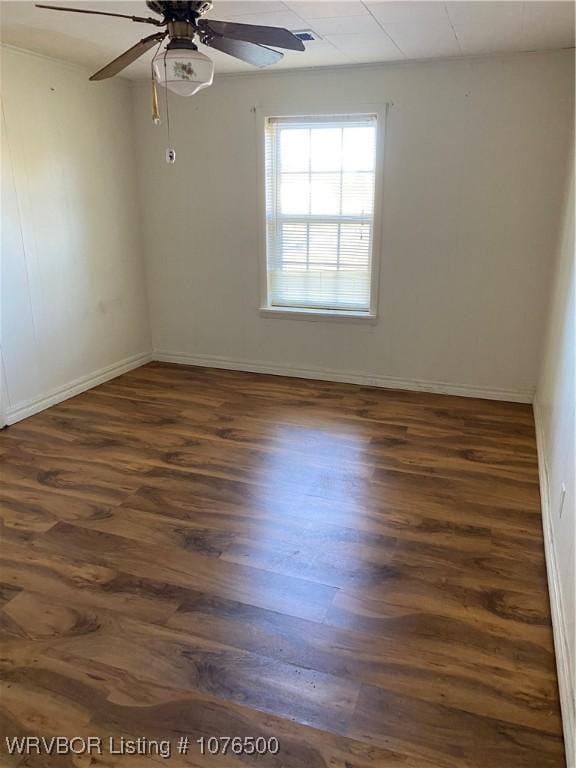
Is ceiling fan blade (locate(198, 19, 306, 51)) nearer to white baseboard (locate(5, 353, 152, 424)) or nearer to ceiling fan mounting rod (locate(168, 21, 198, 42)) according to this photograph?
ceiling fan mounting rod (locate(168, 21, 198, 42))

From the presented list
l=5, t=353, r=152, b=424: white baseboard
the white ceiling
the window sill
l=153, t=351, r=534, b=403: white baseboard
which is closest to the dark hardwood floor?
l=5, t=353, r=152, b=424: white baseboard

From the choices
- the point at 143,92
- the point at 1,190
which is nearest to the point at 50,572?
the point at 1,190

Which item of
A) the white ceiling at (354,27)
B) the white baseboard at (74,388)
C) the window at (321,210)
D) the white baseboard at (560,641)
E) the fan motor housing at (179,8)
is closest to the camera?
the white baseboard at (560,641)

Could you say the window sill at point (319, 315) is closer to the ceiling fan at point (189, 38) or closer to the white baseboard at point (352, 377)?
the white baseboard at point (352, 377)

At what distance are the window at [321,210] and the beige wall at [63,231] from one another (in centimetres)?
130

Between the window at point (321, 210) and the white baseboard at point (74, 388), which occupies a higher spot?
the window at point (321, 210)

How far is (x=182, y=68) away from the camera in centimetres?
203

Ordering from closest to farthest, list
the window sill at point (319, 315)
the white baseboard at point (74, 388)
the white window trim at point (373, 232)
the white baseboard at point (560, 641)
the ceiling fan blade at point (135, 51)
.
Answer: the white baseboard at point (560, 641), the ceiling fan blade at point (135, 51), the white baseboard at point (74, 388), the white window trim at point (373, 232), the window sill at point (319, 315)

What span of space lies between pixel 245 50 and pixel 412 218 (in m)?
2.21

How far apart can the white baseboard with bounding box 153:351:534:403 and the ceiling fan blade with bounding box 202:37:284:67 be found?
9.00ft

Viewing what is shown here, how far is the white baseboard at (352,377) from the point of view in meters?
4.29

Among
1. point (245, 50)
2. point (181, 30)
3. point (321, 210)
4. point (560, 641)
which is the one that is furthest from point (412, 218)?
point (560, 641)

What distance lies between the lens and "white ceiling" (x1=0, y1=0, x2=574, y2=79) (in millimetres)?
2676

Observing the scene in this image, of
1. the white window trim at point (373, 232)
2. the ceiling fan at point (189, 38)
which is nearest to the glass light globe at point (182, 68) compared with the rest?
the ceiling fan at point (189, 38)
